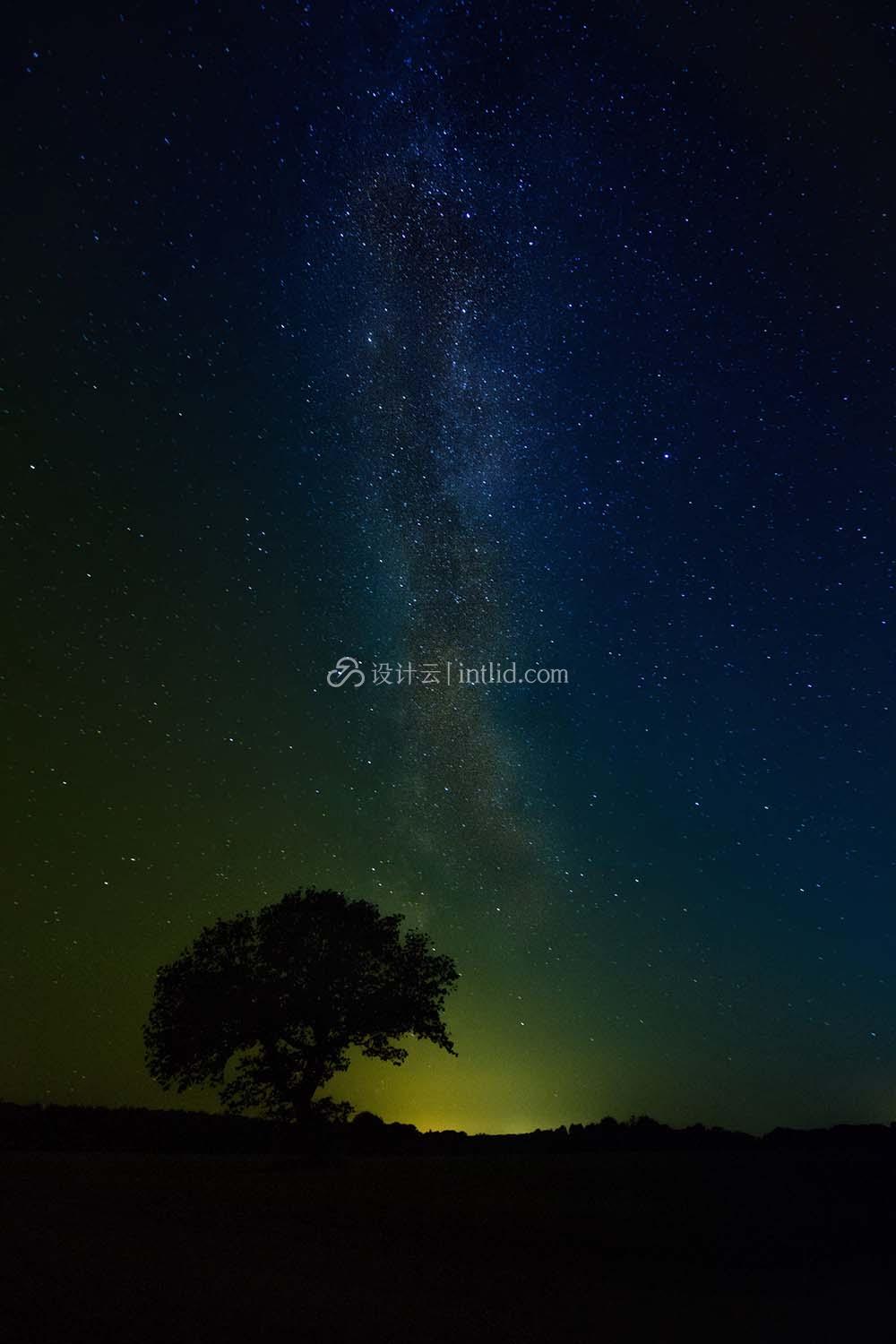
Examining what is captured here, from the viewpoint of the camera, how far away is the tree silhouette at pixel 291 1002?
2200 cm

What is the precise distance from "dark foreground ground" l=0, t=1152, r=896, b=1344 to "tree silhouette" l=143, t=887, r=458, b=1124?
214 centimetres

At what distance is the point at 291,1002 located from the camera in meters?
22.0

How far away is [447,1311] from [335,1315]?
4.02 feet

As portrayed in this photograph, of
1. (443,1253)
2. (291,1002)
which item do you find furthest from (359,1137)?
(443,1253)

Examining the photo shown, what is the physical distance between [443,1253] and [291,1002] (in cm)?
1020

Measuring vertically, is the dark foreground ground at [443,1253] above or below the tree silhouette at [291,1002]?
below

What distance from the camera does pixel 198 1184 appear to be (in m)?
18.1

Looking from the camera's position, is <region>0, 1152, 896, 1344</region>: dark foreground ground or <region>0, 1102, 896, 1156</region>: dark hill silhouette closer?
<region>0, 1152, 896, 1344</region>: dark foreground ground

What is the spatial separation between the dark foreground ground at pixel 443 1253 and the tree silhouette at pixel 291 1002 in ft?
7.03

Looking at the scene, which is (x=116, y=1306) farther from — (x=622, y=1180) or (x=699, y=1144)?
(x=699, y=1144)

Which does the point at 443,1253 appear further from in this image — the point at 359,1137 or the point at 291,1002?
the point at 359,1137

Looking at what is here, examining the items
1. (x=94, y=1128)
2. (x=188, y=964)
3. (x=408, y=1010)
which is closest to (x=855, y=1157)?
(x=408, y=1010)

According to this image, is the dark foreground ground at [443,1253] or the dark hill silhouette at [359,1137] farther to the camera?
the dark hill silhouette at [359,1137]

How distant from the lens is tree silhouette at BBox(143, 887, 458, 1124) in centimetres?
2200
